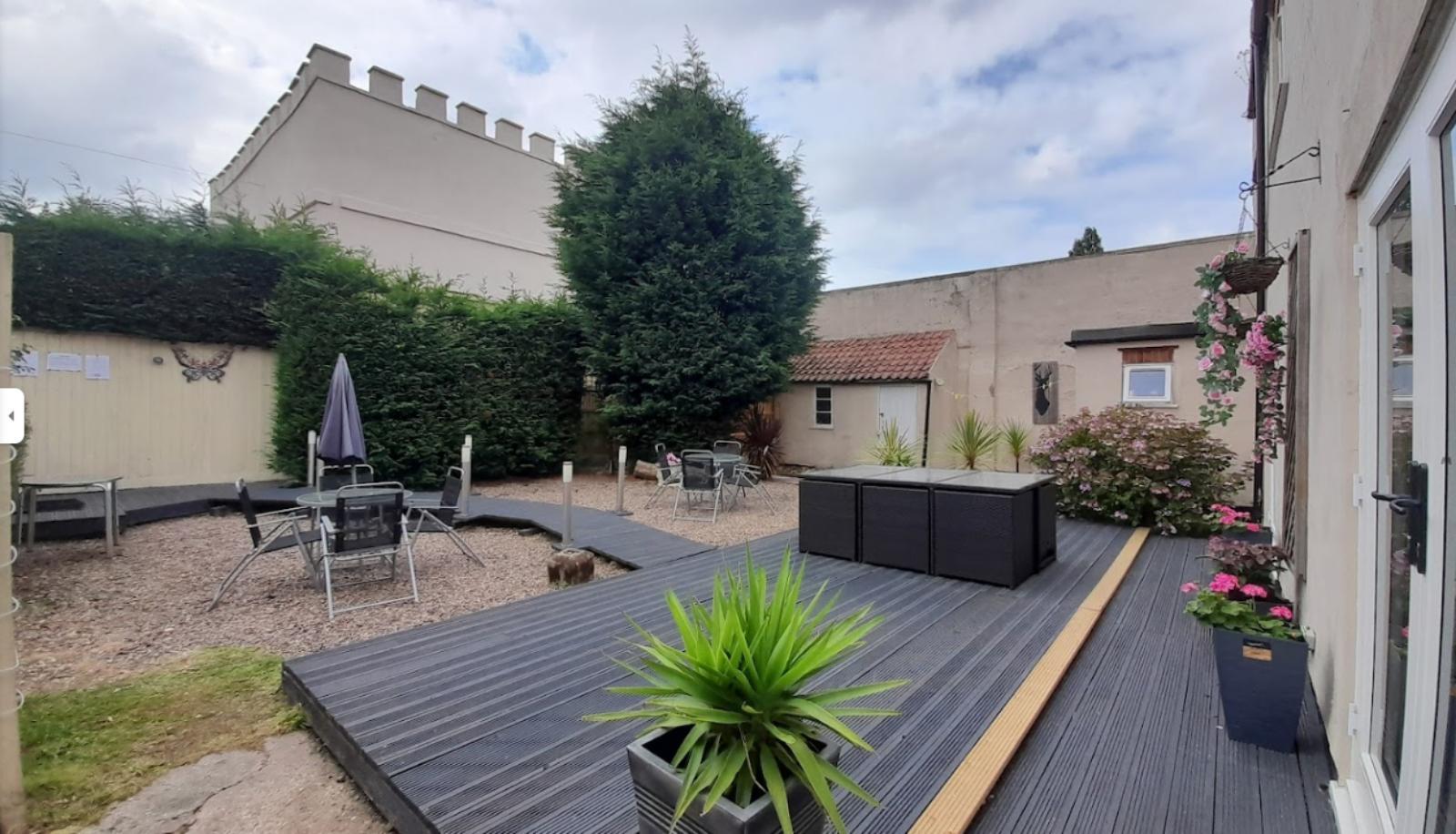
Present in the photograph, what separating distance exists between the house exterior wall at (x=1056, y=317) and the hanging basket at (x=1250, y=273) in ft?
17.6

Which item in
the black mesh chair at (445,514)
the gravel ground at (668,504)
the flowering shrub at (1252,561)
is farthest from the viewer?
the gravel ground at (668,504)

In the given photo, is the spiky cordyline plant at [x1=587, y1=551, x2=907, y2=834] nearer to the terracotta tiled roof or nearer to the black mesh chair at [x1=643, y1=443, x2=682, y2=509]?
the black mesh chair at [x1=643, y1=443, x2=682, y2=509]

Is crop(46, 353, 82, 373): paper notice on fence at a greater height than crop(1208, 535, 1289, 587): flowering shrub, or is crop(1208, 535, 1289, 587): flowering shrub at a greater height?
crop(46, 353, 82, 373): paper notice on fence

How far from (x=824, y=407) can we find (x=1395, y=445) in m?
10.9

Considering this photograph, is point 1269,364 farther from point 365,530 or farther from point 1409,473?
point 365,530

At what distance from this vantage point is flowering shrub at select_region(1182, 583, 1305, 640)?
84.0 inches

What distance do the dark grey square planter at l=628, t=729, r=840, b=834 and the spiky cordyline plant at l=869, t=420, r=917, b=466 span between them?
22.5 feet

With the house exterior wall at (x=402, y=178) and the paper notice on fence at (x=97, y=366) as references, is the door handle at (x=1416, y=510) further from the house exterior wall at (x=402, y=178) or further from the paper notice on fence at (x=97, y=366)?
the house exterior wall at (x=402, y=178)

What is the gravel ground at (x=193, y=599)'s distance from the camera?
350 centimetres

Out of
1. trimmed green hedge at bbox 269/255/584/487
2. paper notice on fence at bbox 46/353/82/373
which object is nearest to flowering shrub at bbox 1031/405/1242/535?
trimmed green hedge at bbox 269/255/584/487

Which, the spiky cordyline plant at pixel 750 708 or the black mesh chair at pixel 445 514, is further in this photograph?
the black mesh chair at pixel 445 514

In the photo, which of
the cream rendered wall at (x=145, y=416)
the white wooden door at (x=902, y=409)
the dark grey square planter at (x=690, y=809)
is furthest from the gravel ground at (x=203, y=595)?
the white wooden door at (x=902, y=409)

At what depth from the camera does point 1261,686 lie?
209 cm

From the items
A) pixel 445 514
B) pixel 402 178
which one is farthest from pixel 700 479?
pixel 402 178
